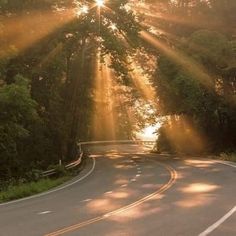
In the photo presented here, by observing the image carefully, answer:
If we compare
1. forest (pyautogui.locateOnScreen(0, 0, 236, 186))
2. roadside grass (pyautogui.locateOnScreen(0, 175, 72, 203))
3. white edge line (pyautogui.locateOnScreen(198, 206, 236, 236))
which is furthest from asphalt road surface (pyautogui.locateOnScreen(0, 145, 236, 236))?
forest (pyautogui.locateOnScreen(0, 0, 236, 186))

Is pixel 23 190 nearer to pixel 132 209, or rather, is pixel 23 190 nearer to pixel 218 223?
pixel 132 209

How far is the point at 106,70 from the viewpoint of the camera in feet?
178

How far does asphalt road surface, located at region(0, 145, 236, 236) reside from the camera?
40.2 feet

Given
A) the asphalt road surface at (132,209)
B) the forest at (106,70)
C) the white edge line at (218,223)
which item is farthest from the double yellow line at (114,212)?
the forest at (106,70)

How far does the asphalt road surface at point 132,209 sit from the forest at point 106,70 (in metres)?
6.80

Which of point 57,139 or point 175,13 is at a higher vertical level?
point 175,13

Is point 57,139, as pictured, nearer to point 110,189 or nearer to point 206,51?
point 206,51

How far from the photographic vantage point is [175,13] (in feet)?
161

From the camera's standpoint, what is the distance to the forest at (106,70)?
31828mm

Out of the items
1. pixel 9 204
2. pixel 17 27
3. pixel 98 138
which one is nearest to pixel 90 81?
pixel 17 27

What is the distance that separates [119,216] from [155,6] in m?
38.3

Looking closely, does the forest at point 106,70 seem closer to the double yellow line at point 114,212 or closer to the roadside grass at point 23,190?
the roadside grass at point 23,190

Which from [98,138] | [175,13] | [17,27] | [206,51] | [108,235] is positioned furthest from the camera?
[98,138]

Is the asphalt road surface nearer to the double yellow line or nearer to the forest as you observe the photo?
the double yellow line
